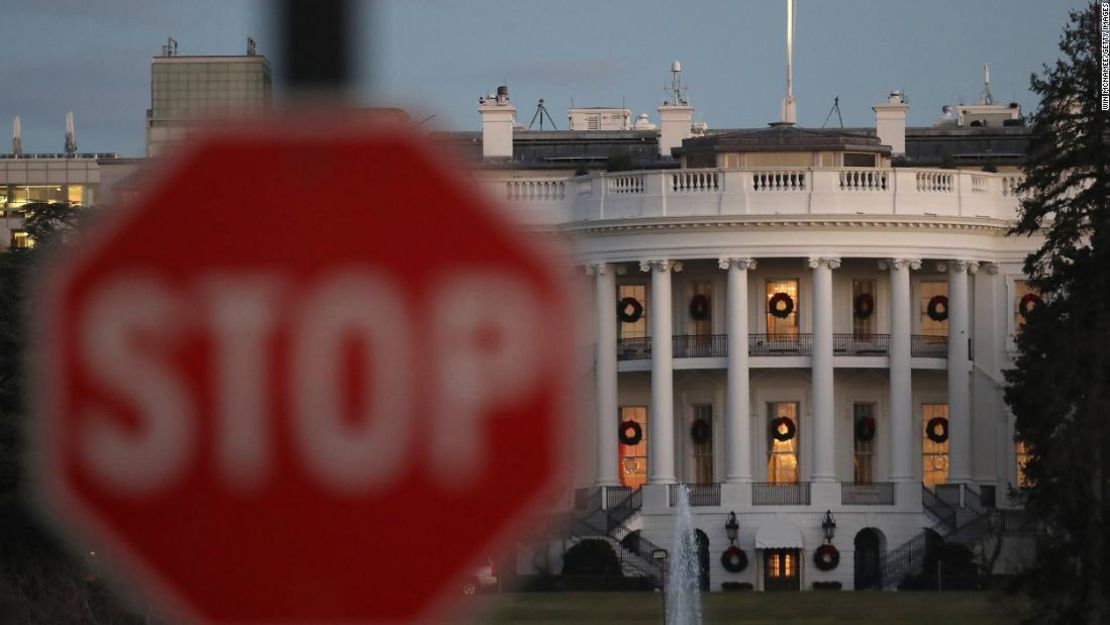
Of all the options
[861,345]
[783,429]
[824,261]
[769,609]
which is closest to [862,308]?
[861,345]

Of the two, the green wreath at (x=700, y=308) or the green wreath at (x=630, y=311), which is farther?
the green wreath at (x=630, y=311)

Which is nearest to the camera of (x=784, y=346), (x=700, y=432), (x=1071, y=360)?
(x=1071, y=360)

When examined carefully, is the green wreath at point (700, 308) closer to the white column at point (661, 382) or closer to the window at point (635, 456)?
the white column at point (661, 382)

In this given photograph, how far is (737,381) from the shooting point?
8762 centimetres

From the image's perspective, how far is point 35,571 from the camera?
152 feet

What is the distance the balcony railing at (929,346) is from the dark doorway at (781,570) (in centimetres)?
796

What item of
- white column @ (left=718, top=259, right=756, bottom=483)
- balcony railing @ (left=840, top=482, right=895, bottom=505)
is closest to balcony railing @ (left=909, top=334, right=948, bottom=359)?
balcony railing @ (left=840, top=482, right=895, bottom=505)

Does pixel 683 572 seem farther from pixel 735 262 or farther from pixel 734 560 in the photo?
pixel 735 262

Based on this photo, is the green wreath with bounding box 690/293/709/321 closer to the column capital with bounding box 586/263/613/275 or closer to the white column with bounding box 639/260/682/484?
the white column with bounding box 639/260/682/484

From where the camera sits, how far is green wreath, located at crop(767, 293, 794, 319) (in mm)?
90125

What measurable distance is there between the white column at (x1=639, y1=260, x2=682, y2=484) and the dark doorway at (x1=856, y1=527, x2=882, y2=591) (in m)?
5.67

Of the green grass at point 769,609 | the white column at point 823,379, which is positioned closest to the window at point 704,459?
the white column at point 823,379

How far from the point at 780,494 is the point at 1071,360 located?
3467 cm

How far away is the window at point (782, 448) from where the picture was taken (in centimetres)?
8950
